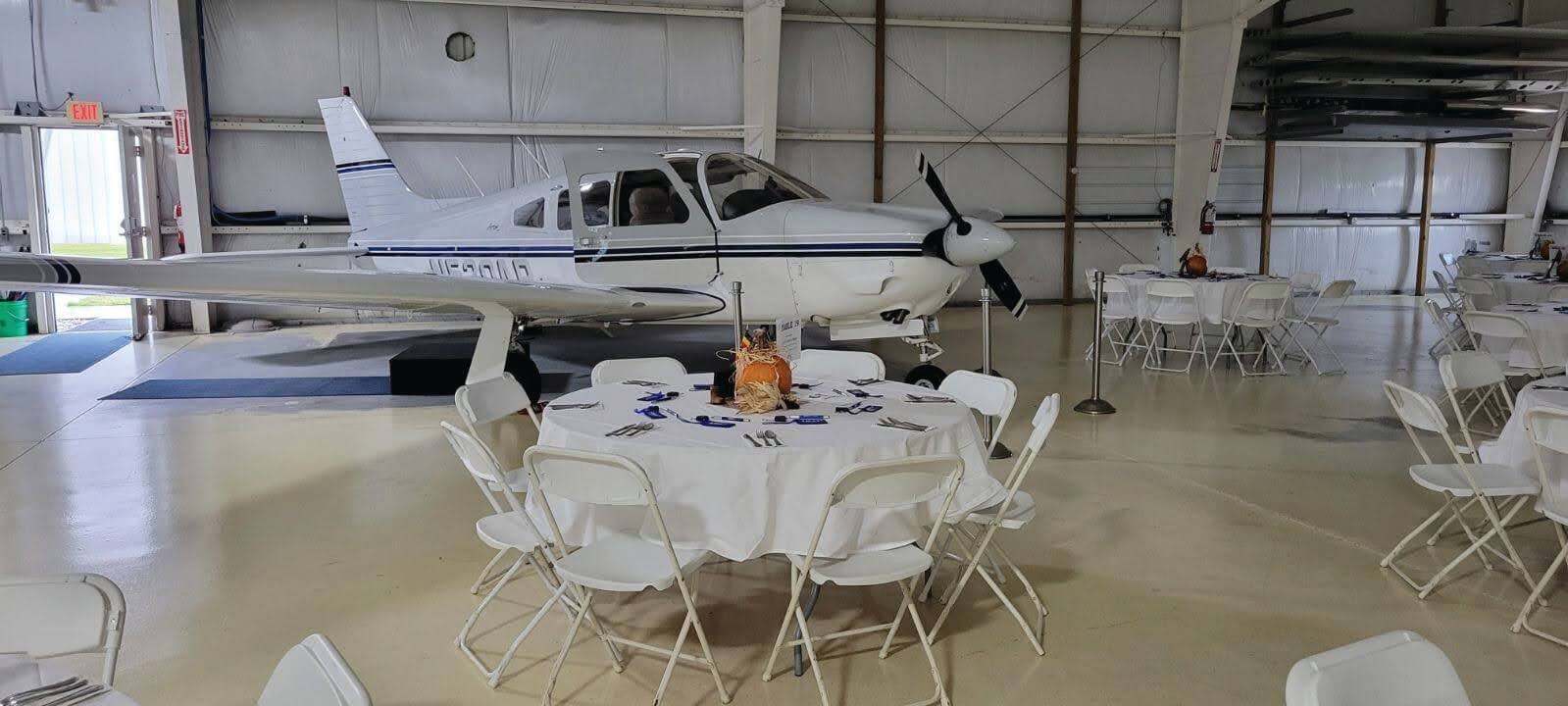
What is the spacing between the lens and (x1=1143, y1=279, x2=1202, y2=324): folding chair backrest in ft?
27.4

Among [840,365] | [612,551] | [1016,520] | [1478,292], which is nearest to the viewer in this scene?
[612,551]

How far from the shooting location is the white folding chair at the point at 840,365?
4641 mm

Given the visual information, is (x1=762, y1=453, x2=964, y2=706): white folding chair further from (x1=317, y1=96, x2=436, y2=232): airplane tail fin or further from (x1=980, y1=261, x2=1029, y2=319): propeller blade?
(x1=317, y1=96, x2=436, y2=232): airplane tail fin

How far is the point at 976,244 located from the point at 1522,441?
11.0ft

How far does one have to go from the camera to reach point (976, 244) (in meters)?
6.61

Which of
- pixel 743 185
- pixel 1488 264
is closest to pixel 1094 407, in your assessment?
pixel 743 185

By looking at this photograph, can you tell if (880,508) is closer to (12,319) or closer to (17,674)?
(17,674)

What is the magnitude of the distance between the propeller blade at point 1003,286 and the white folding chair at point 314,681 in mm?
5547

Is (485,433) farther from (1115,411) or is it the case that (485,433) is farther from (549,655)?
(1115,411)

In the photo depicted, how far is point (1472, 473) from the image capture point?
149 inches

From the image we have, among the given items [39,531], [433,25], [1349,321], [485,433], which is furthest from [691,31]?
[39,531]

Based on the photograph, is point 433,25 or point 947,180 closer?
point 433,25

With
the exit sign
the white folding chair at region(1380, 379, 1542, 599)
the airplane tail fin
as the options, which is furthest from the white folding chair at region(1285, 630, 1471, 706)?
the exit sign

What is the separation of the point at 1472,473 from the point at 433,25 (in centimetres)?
1148
